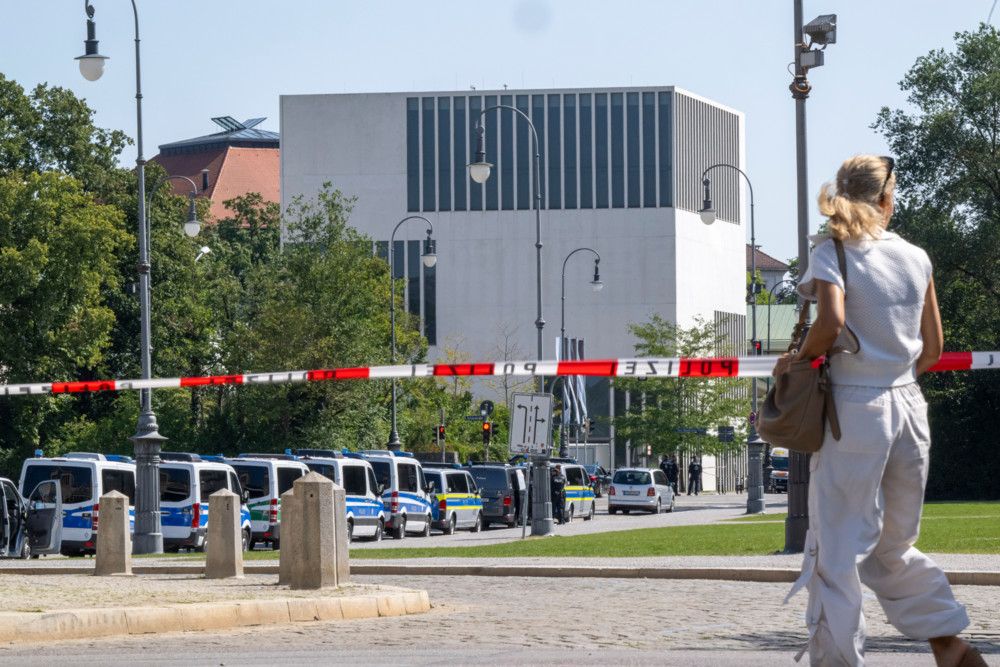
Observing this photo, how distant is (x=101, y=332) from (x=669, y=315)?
47849 mm

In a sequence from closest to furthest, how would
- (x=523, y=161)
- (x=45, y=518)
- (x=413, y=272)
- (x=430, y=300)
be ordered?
(x=45, y=518) < (x=523, y=161) < (x=430, y=300) < (x=413, y=272)

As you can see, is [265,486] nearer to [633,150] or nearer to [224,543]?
[224,543]

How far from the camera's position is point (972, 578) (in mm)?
14391

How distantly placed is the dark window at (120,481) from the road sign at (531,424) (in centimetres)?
774

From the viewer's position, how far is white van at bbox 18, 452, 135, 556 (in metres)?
27.8

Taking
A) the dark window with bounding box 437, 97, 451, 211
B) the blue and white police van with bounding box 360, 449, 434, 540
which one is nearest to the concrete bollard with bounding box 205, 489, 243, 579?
the blue and white police van with bounding box 360, 449, 434, 540

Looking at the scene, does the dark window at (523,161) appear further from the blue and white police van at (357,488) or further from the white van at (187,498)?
the white van at (187,498)

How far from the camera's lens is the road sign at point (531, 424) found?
26.5 m

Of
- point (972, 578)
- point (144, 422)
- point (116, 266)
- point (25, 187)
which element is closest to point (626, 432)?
point (116, 266)

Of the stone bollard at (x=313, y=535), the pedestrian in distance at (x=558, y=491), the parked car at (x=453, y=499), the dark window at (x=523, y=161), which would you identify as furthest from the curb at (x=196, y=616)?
the dark window at (x=523, y=161)

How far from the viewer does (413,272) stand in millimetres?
91562

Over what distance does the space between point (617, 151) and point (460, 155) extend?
30.4 ft

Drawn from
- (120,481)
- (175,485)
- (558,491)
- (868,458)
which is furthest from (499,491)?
(868,458)

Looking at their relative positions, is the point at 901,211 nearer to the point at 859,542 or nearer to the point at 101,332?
the point at 101,332
